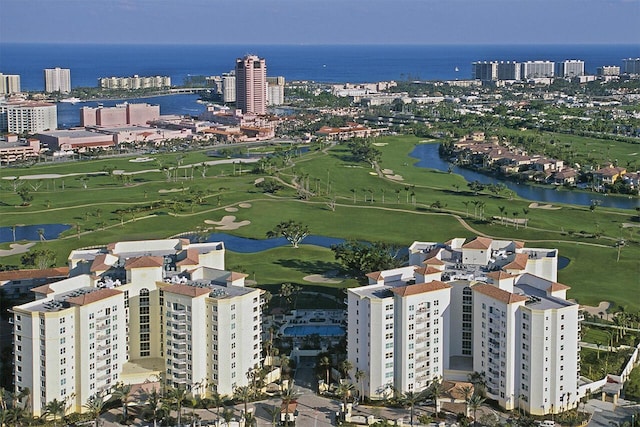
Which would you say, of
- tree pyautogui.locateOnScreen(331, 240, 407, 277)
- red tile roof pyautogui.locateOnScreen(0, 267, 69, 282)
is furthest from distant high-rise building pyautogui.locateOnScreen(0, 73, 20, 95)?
red tile roof pyautogui.locateOnScreen(0, 267, 69, 282)

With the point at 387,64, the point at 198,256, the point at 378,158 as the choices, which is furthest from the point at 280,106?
the point at 387,64

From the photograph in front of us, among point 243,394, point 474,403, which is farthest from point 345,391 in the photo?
point 474,403

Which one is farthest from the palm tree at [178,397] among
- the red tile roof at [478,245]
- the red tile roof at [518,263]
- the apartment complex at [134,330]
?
the red tile roof at [518,263]

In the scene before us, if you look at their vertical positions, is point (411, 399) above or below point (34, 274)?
below

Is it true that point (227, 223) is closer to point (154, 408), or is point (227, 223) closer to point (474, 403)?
point (154, 408)

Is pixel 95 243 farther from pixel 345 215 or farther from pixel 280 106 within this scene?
pixel 280 106

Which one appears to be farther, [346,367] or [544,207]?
[544,207]

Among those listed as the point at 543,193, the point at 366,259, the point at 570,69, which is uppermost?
the point at 570,69
